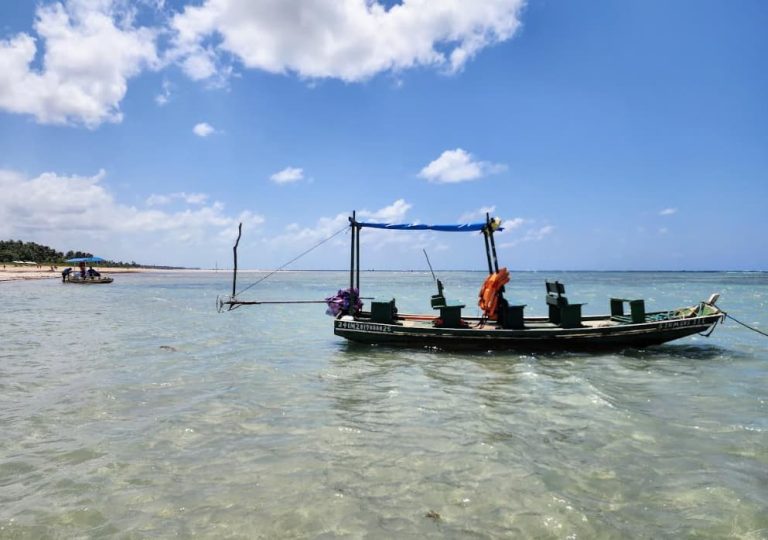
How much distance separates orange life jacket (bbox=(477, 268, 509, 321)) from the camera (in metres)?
17.6

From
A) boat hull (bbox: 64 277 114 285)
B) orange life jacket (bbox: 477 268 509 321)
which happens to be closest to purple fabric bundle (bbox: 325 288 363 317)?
orange life jacket (bbox: 477 268 509 321)

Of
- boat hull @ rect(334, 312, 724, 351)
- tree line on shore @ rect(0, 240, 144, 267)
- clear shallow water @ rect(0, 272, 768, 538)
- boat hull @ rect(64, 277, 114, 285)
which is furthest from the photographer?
tree line on shore @ rect(0, 240, 144, 267)

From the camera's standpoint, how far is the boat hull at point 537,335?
55.2 ft

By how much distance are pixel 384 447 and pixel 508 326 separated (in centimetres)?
1007

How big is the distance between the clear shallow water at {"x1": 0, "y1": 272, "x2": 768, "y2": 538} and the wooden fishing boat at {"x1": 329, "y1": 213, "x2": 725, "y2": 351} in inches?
30.6

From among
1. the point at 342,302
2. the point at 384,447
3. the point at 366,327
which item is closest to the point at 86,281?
the point at 342,302

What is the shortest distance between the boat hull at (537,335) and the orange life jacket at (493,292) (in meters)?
0.59

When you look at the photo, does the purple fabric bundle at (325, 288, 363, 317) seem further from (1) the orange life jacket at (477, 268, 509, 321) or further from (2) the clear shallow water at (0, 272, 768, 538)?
(1) the orange life jacket at (477, 268, 509, 321)

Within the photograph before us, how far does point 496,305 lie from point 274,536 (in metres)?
13.6

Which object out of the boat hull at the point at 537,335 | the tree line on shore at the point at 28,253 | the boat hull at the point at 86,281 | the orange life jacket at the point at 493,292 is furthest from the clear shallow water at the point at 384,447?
the tree line on shore at the point at 28,253

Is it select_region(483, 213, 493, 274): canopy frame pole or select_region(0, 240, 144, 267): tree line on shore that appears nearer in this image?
select_region(483, 213, 493, 274): canopy frame pole

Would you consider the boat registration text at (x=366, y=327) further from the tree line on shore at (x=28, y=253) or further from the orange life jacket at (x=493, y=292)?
the tree line on shore at (x=28, y=253)

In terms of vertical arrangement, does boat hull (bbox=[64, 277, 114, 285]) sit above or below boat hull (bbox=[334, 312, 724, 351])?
above

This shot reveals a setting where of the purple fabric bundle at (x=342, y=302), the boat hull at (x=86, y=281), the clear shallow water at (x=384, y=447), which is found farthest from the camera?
the boat hull at (x=86, y=281)
